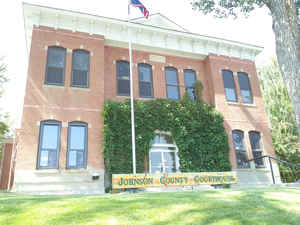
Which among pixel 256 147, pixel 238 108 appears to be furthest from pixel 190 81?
pixel 256 147

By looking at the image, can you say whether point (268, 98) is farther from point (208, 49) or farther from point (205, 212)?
point (205, 212)

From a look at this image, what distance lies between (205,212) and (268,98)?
24.3 metres

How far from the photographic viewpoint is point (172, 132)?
569 inches

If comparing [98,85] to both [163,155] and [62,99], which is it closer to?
[62,99]

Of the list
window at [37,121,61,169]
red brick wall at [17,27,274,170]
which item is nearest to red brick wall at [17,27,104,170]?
red brick wall at [17,27,274,170]

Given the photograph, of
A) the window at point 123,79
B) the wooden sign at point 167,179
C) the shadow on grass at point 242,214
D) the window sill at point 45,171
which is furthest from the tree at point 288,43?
the window sill at point 45,171

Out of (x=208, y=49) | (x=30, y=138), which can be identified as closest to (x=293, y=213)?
(x=30, y=138)

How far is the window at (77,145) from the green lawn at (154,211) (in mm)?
5623

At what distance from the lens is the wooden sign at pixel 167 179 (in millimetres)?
10312

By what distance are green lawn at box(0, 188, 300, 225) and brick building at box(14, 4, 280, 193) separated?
5481 mm

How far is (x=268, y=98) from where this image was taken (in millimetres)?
26875

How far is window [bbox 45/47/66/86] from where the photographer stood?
43.6 ft

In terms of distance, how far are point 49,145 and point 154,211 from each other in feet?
26.4

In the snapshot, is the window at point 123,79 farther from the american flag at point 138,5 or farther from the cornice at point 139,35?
the american flag at point 138,5
